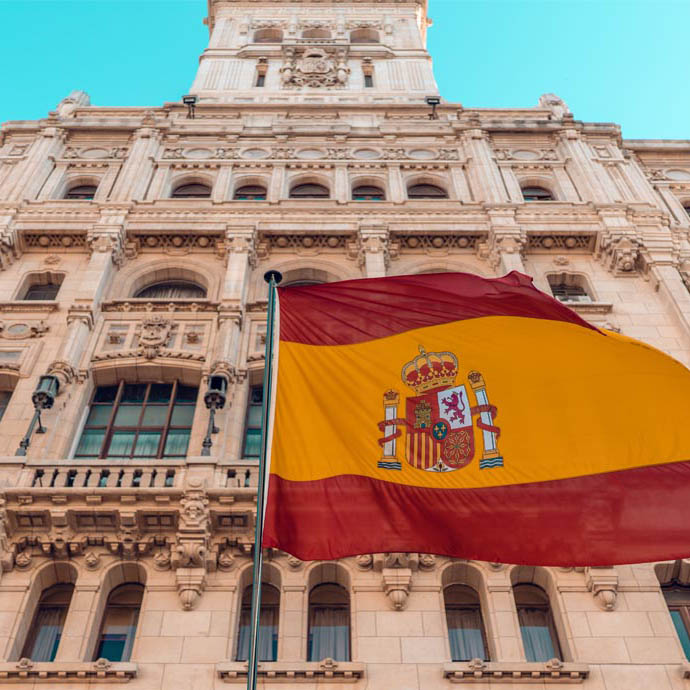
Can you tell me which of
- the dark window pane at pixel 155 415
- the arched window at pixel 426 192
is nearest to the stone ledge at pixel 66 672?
the dark window pane at pixel 155 415

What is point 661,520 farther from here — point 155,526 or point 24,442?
point 24,442

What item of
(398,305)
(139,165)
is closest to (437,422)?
(398,305)

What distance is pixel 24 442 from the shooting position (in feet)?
57.7

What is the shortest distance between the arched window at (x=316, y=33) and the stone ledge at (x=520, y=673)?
43.7m

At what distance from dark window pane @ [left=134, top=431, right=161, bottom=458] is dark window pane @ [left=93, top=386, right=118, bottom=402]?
1.72 metres

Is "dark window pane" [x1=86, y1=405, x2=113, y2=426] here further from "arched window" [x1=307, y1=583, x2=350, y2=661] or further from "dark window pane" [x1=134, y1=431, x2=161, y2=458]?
"arched window" [x1=307, y1=583, x2=350, y2=661]

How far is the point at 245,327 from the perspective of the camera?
884 inches

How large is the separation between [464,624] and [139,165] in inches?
835

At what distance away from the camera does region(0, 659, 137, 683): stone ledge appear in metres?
13.6

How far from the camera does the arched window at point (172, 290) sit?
25.2 meters

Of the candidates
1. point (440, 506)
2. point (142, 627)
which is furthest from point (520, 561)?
point (142, 627)

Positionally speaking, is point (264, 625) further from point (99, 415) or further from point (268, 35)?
point (268, 35)

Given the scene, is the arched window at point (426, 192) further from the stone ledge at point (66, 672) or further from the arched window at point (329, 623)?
the stone ledge at point (66, 672)

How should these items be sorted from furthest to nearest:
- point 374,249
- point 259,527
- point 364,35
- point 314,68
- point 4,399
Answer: point 364,35 < point 314,68 < point 374,249 < point 4,399 < point 259,527
